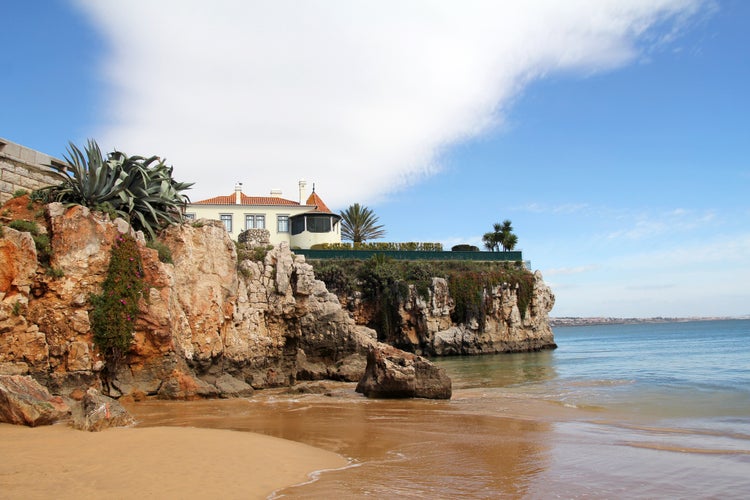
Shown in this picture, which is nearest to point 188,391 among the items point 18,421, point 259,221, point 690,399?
point 18,421

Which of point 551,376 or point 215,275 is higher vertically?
point 215,275

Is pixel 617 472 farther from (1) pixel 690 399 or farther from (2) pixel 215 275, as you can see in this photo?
(2) pixel 215 275

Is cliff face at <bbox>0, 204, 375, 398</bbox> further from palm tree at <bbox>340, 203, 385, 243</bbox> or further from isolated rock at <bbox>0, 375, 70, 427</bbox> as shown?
palm tree at <bbox>340, 203, 385, 243</bbox>

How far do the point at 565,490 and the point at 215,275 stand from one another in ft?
45.4

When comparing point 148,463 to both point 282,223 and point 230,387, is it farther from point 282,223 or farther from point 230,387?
point 282,223

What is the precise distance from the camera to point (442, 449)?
27.5ft

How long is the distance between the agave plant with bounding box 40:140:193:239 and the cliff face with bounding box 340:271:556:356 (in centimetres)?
2666

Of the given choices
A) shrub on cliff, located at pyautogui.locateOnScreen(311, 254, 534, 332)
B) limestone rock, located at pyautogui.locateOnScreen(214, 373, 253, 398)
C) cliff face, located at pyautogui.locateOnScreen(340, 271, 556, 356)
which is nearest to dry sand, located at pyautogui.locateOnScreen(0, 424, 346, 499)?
limestone rock, located at pyautogui.locateOnScreen(214, 373, 253, 398)

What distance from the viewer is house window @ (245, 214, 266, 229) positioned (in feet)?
155

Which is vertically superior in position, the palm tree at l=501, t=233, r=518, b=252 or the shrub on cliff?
the palm tree at l=501, t=233, r=518, b=252

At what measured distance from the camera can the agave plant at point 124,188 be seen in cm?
1480

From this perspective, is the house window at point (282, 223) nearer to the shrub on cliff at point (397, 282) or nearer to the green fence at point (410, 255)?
the green fence at point (410, 255)

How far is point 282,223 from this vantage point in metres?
48.4

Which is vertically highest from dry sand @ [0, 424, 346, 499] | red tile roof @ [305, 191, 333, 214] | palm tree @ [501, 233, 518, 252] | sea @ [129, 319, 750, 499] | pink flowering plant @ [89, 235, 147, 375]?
red tile roof @ [305, 191, 333, 214]
